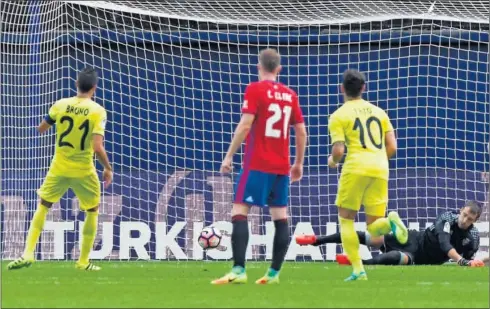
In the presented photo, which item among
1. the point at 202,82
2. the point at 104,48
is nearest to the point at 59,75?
the point at 104,48

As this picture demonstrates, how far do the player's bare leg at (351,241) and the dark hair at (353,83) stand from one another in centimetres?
94

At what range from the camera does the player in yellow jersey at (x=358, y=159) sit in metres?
10.2

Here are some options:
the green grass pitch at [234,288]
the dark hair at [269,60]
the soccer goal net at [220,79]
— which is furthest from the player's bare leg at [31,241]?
the soccer goal net at [220,79]

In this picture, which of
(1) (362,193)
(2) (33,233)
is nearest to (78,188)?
(2) (33,233)

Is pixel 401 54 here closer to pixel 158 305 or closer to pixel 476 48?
pixel 476 48

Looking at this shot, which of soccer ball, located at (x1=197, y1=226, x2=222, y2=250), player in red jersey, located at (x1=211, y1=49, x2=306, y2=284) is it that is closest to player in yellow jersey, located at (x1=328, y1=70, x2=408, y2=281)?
player in red jersey, located at (x1=211, y1=49, x2=306, y2=284)

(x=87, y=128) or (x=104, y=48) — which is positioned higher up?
(x=104, y=48)

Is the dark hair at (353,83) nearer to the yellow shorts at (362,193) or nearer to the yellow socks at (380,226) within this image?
the yellow shorts at (362,193)

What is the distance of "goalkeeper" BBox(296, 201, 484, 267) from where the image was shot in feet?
43.4

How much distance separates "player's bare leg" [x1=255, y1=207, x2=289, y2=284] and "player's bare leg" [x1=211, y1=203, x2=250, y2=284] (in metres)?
0.22

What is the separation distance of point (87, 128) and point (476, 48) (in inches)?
253

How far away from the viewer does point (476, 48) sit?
16.2 meters

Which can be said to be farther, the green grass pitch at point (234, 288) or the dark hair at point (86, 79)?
the dark hair at point (86, 79)

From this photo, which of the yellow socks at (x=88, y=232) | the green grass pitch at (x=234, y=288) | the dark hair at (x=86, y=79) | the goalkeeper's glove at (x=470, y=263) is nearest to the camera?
the green grass pitch at (x=234, y=288)
